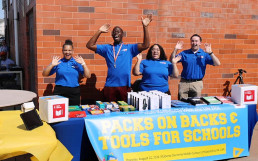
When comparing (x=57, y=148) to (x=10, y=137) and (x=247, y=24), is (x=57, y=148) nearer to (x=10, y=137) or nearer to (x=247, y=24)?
(x=10, y=137)

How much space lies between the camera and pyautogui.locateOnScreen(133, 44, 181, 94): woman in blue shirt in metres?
4.86

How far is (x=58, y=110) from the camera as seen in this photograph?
360 cm

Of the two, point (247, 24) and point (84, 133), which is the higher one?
point (247, 24)

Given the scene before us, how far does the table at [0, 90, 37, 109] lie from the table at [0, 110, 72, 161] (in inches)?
28.4

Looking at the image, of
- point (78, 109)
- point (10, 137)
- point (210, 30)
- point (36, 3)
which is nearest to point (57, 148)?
point (10, 137)

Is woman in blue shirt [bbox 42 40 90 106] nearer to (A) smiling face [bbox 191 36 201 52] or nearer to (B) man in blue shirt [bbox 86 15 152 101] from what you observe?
(B) man in blue shirt [bbox 86 15 152 101]

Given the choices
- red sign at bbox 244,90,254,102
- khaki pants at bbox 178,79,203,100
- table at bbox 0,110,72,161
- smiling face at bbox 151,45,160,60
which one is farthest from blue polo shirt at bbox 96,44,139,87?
red sign at bbox 244,90,254,102

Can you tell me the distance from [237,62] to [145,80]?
3.09 meters

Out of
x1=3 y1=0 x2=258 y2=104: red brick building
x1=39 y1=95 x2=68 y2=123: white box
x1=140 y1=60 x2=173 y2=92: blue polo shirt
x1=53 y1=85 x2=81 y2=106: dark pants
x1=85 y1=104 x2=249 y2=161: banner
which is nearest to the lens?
x1=39 y1=95 x2=68 y2=123: white box

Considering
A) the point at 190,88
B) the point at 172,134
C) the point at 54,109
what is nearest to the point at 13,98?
the point at 54,109

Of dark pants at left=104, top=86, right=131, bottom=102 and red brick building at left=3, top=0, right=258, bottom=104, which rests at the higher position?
red brick building at left=3, top=0, right=258, bottom=104

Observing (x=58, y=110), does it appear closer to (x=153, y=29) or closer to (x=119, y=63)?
(x=119, y=63)

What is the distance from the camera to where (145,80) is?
495 cm

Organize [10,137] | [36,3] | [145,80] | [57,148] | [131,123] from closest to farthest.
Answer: [10,137]
[57,148]
[131,123]
[145,80]
[36,3]
